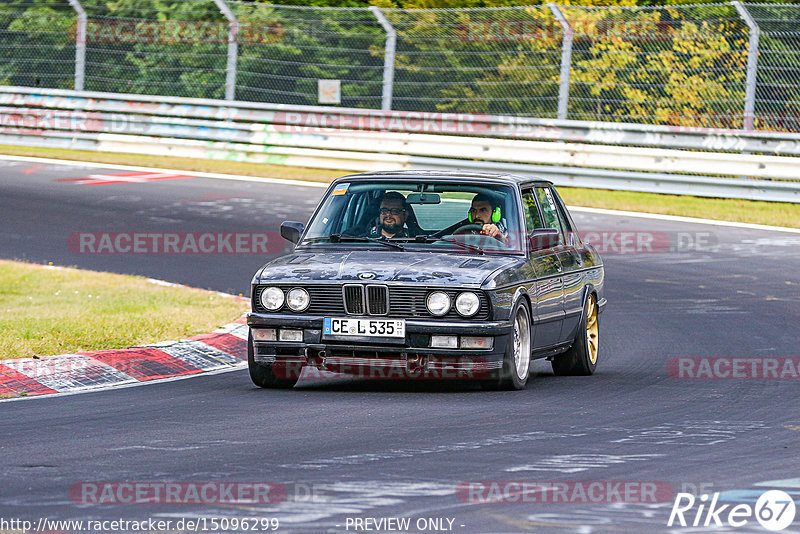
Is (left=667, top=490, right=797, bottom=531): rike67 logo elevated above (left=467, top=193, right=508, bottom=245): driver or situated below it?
below

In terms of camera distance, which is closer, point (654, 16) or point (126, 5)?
point (654, 16)

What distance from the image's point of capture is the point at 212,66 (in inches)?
983

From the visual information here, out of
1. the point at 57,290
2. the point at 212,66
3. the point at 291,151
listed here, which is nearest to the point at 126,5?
the point at 212,66

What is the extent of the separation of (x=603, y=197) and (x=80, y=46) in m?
10.1

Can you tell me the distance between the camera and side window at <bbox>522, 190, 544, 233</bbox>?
398 inches

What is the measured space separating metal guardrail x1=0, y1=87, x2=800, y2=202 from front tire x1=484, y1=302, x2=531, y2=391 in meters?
11.9

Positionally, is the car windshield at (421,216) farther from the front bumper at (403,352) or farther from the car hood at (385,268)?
the front bumper at (403,352)

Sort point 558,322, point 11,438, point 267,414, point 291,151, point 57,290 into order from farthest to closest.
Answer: point 291,151 < point 57,290 < point 558,322 < point 267,414 < point 11,438

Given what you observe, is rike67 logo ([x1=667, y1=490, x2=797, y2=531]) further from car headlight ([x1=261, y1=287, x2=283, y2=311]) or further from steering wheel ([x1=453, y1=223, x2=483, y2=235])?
steering wheel ([x1=453, y1=223, x2=483, y2=235])

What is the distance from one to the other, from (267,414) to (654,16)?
14.6 meters

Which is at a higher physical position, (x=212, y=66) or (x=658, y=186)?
(x=212, y=66)

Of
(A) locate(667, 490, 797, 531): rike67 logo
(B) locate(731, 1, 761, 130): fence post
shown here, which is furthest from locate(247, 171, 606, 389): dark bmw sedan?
(B) locate(731, 1, 761, 130): fence post

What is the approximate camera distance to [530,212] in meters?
10.3

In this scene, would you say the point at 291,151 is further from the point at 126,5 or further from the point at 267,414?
the point at 267,414
